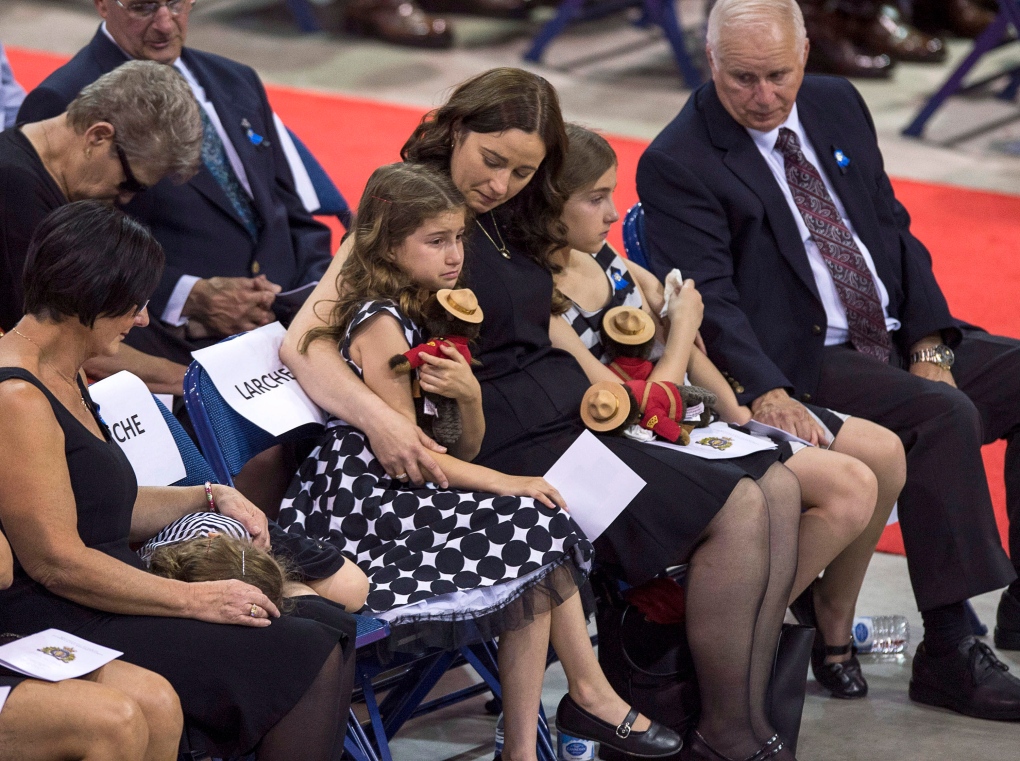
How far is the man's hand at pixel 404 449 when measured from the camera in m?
3.17

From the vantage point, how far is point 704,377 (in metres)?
3.79

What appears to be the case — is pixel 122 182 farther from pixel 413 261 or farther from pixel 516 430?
pixel 516 430

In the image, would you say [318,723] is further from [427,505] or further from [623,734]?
[623,734]

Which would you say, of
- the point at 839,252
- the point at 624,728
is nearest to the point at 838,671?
the point at 624,728

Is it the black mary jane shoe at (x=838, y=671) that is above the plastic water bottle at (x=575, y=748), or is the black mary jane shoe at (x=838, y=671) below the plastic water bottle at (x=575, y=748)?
below

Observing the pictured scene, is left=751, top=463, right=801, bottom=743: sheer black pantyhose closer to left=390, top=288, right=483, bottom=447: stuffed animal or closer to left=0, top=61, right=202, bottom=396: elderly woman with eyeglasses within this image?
left=390, top=288, right=483, bottom=447: stuffed animal

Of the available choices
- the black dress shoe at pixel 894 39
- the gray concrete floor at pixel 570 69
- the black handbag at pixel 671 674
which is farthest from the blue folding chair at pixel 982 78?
the black handbag at pixel 671 674

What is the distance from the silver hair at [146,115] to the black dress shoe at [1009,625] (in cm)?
247

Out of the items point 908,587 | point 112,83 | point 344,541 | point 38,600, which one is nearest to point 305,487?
point 344,541

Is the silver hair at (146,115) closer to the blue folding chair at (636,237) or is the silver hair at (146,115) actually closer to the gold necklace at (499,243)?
the gold necklace at (499,243)

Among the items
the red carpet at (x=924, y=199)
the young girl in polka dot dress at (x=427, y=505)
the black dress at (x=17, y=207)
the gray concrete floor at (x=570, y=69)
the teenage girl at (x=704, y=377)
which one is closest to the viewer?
the young girl in polka dot dress at (x=427, y=505)

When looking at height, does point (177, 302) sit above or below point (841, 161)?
below

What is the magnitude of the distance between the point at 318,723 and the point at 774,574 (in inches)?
45.6

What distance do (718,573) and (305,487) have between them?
3.11ft
